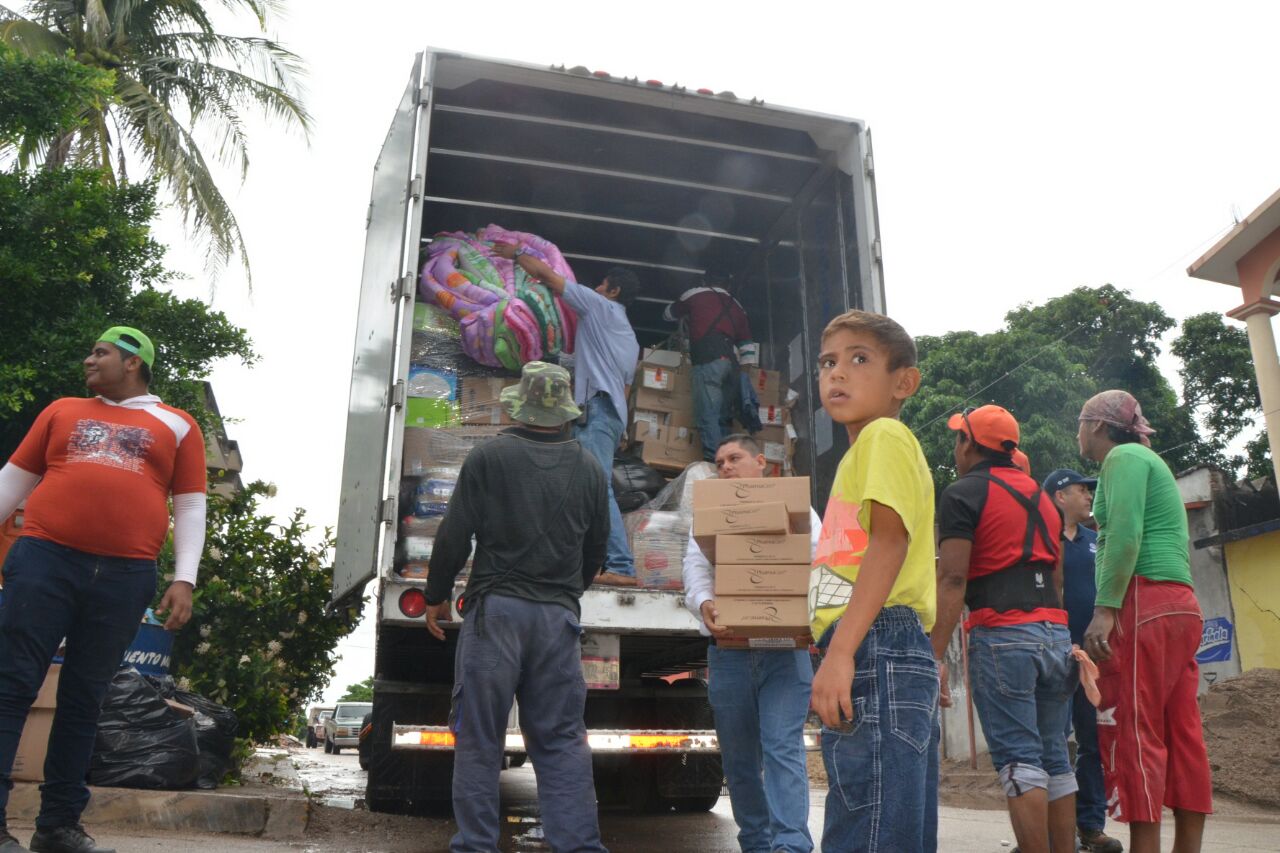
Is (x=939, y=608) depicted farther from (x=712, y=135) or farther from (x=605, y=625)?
(x=712, y=135)

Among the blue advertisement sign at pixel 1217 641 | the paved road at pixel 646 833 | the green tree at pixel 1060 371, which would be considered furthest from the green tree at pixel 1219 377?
the paved road at pixel 646 833

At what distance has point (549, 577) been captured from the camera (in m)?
3.49

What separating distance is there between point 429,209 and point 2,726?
4.93 m

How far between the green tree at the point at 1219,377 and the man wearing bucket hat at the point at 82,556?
23645mm

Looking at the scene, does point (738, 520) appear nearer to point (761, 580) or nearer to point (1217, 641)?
point (761, 580)

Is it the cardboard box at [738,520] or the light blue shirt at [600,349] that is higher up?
the light blue shirt at [600,349]

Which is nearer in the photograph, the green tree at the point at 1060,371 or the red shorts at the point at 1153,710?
the red shorts at the point at 1153,710

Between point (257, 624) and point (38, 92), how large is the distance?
5.36m

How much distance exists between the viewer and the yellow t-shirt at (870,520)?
229cm

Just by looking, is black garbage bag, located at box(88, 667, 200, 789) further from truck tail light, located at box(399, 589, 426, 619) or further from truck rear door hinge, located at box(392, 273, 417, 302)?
truck rear door hinge, located at box(392, 273, 417, 302)

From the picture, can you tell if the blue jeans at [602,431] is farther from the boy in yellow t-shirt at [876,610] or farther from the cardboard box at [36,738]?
the boy in yellow t-shirt at [876,610]

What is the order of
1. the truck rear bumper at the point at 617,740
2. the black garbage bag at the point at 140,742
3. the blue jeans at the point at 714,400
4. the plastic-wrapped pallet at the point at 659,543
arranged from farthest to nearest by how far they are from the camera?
→ the blue jeans at the point at 714,400
the plastic-wrapped pallet at the point at 659,543
the black garbage bag at the point at 140,742
the truck rear bumper at the point at 617,740

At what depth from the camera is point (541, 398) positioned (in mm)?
3670

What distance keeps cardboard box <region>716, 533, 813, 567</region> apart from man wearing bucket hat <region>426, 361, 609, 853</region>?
0.45 meters
